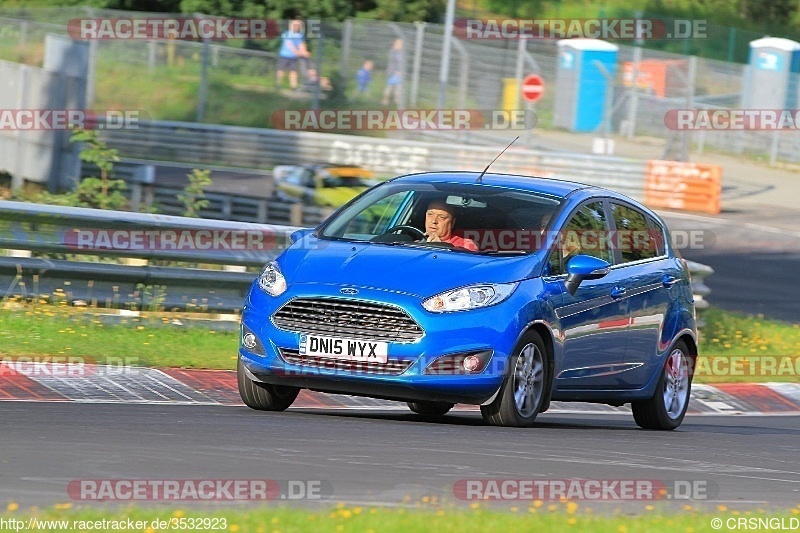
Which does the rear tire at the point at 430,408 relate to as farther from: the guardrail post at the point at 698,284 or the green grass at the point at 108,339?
the guardrail post at the point at 698,284

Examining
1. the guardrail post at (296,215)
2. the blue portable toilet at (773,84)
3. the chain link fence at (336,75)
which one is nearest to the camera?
the guardrail post at (296,215)

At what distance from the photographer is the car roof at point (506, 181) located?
10828mm

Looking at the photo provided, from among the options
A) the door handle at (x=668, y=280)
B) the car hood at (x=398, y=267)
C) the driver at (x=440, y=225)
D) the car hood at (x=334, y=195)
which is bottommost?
the car hood at (x=334, y=195)

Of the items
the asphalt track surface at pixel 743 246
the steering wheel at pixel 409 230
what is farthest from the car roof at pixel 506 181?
the asphalt track surface at pixel 743 246

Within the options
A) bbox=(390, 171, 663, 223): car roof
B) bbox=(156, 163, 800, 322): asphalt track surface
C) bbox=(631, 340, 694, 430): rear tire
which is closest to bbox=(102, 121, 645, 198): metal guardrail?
bbox=(156, 163, 800, 322): asphalt track surface

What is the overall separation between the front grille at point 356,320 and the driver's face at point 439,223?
1.22 metres

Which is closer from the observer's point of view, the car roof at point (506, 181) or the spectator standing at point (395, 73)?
the car roof at point (506, 181)

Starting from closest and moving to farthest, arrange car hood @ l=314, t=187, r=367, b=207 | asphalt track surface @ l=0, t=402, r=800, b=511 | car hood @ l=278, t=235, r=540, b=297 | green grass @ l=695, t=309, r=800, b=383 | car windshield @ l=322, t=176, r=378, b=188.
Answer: asphalt track surface @ l=0, t=402, r=800, b=511, car hood @ l=278, t=235, r=540, b=297, green grass @ l=695, t=309, r=800, b=383, car hood @ l=314, t=187, r=367, b=207, car windshield @ l=322, t=176, r=378, b=188

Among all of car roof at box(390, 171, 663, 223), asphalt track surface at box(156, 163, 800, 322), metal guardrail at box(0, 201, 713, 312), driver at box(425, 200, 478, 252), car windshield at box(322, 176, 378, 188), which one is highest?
car roof at box(390, 171, 663, 223)

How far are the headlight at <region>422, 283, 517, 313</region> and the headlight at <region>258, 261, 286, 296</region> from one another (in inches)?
36.2

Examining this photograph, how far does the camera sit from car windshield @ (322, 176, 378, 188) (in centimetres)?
2777

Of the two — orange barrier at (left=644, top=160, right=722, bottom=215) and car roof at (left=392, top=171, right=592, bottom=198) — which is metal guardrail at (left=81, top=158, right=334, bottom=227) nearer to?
orange barrier at (left=644, top=160, right=722, bottom=215)

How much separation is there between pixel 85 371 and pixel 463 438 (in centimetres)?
327

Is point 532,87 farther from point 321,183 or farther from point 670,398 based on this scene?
point 670,398
